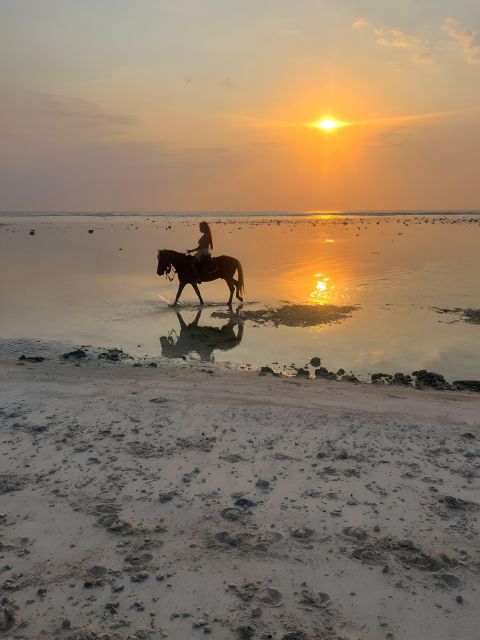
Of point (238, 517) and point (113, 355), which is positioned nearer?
point (238, 517)

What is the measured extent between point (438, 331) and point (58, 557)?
11.3 metres

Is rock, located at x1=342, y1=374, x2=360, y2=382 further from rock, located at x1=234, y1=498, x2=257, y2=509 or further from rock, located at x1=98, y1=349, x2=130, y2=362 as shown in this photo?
rock, located at x1=234, y1=498, x2=257, y2=509

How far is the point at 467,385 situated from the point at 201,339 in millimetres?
6393

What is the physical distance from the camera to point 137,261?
28.6 metres

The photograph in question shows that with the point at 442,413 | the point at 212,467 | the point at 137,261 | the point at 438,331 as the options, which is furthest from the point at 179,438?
the point at 137,261

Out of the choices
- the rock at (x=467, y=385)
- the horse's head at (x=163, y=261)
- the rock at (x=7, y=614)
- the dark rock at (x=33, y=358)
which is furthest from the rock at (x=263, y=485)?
the horse's head at (x=163, y=261)

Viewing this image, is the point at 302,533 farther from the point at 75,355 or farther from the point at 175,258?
the point at 175,258

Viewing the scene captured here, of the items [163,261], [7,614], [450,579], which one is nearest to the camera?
[7,614]

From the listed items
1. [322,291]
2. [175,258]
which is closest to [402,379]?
[175,258]

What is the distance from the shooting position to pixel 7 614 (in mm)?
3816

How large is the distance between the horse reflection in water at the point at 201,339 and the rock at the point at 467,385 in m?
4.94

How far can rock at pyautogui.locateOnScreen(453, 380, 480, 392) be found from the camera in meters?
9.30

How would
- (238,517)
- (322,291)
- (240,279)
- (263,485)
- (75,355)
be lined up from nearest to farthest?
(238,517)
(263,485)
(75,355)
(240,279)
(322,291)

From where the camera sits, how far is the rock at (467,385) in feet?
30.5
